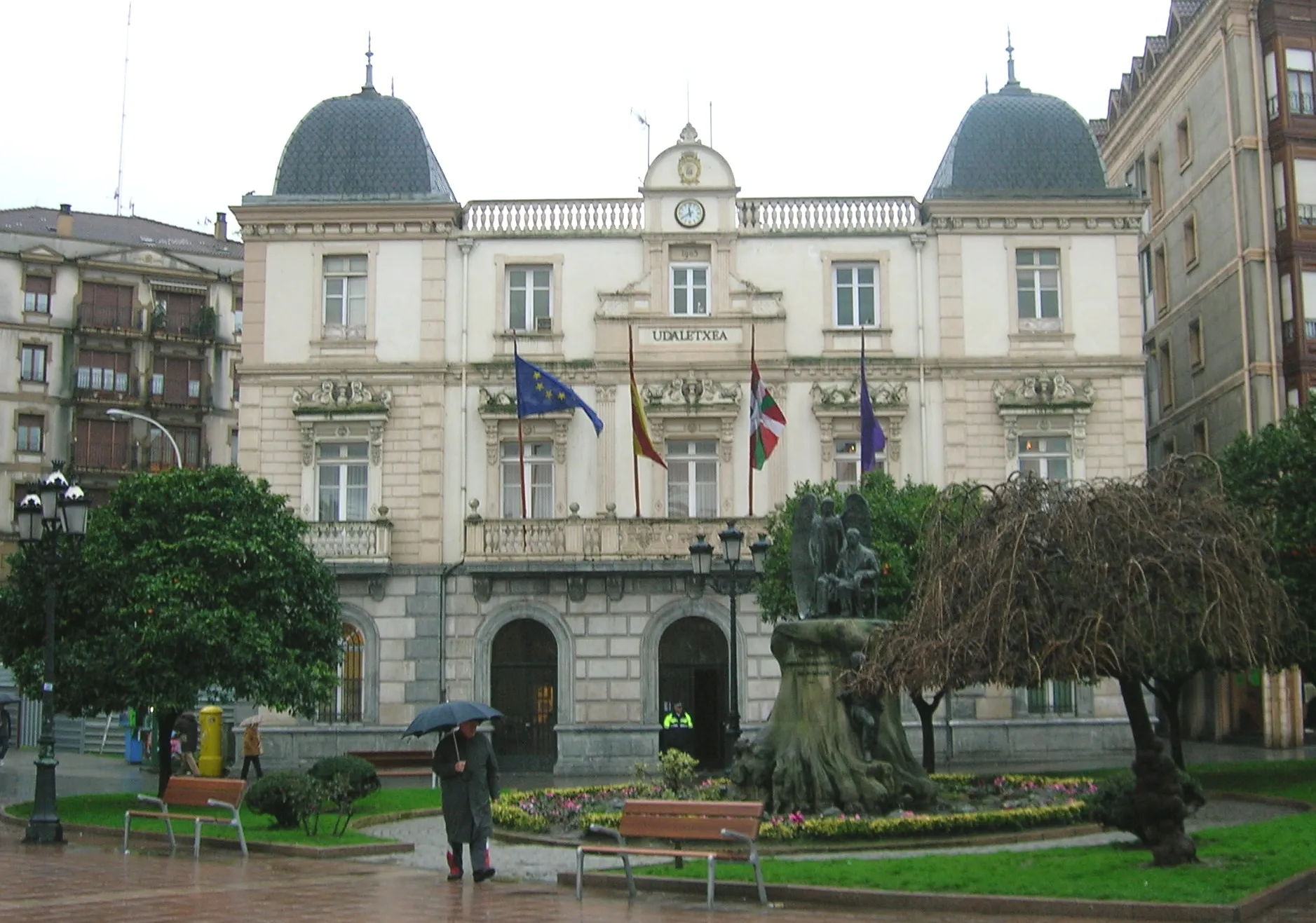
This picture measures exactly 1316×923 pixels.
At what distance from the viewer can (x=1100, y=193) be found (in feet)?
129

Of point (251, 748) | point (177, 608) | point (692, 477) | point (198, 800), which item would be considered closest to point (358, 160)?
point (692, 477)

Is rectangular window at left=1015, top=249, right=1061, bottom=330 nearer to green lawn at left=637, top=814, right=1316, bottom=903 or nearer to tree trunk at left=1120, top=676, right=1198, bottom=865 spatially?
green lawn at left=637, top=814, right=1316, bottom=903

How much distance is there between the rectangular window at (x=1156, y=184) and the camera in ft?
163

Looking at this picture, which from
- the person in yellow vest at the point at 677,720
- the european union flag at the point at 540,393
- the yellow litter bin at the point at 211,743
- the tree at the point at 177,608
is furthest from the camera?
the yellow litter bin at the point at 211,743

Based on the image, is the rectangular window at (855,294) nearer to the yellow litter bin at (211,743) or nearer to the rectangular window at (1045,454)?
the rectangular window at (1045,454)

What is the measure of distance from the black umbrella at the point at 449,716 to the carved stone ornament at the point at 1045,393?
79.0 feet

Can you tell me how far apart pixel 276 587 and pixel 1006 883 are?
16192 millimetres

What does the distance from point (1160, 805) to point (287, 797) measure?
1092 cm

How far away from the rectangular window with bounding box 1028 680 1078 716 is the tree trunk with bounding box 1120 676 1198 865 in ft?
72.2

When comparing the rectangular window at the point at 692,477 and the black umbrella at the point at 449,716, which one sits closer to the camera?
the black umbrella at the point at 449,716

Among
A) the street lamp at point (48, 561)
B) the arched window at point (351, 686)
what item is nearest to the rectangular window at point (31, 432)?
the arched window at point (351, 686)

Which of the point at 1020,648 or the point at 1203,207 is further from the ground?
the point at 1203,207

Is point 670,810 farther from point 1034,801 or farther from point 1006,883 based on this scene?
point 1034,801

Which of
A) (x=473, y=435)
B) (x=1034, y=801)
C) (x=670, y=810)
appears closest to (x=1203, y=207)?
(x=473, y=435)
